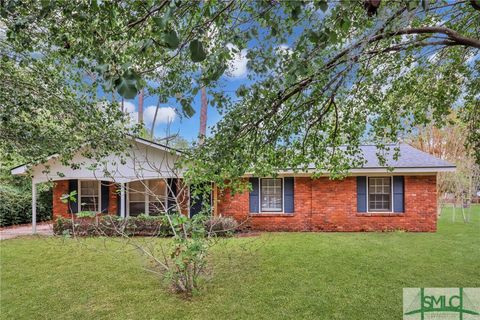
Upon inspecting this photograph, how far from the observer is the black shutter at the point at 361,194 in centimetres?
1202

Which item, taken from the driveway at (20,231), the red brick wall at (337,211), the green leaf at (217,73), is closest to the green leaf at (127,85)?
the green leaf at (217,73)

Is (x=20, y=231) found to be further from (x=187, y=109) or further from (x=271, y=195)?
(x=187, y=109)

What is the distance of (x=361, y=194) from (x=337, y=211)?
114 centimetres

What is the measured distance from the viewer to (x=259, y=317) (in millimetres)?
4617

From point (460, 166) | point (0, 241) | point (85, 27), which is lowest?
point (0, 241)

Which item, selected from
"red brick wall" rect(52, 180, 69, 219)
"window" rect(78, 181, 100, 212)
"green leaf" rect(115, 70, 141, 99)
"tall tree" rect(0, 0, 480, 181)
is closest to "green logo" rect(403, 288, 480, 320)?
"tall tree" rect(0, 0, 480, 181)

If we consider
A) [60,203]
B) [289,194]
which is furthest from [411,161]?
[60,203]

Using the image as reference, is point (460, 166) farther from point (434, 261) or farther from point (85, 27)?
point (85, 27)

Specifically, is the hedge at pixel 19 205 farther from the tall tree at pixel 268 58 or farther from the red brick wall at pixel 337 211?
the tall tree at pixel 268 58

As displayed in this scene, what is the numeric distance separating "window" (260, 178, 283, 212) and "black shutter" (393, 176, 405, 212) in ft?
14.3

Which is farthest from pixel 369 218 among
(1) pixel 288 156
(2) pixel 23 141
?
(2) pixel 23 141

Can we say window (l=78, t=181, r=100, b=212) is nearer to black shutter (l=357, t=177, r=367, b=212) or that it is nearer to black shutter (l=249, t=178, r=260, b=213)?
black shutter (l=249, t=178, r=260, b=213)

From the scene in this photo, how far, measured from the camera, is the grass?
16.1 feet

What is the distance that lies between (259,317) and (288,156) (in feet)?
8.31
